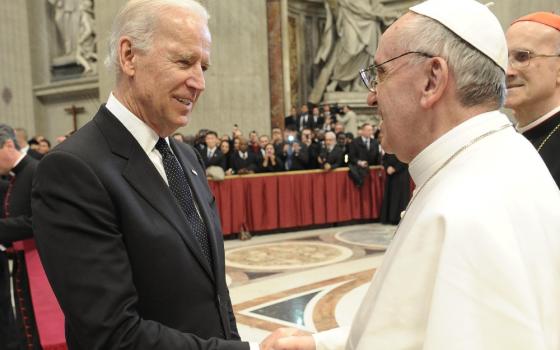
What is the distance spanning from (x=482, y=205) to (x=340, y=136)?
36.3ft

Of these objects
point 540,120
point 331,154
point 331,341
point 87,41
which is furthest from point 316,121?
point 331,341

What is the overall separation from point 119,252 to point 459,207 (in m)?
0.89

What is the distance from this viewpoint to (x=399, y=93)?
1452 mm

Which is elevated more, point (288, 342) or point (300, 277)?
point (288, 342)

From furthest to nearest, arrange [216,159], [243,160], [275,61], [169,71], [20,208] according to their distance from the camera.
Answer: [275,61] → [243,160] → [216,159] → [20,208] → [169,71]

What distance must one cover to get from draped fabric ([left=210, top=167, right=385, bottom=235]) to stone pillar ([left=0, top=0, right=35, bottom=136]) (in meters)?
7.65

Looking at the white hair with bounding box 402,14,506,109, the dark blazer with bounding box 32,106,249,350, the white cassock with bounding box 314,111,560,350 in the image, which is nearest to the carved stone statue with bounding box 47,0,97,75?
the dark blazer with bounding box 32,106,249,350

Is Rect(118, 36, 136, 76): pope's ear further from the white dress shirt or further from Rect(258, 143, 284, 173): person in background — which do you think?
Rect(258, 143, 284, 173): person in background

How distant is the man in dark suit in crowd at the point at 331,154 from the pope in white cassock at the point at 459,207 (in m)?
9.67

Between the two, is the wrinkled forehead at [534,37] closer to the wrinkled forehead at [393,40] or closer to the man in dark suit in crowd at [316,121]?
the wrinkled forehead at [393,40]

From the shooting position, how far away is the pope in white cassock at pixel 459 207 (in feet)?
3.81

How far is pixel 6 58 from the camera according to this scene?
572 inches

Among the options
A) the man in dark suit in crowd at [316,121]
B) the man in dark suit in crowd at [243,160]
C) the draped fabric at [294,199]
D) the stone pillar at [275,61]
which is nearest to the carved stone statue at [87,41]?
the stone pillar at [275,61]

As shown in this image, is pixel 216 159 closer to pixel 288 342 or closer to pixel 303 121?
pixel 303 121
